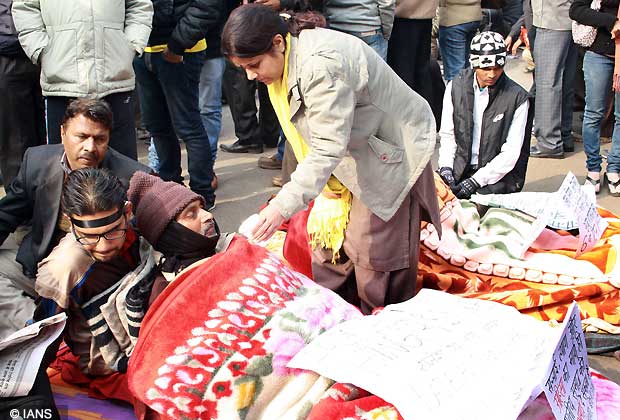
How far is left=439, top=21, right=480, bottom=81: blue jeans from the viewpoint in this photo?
572 centimetres

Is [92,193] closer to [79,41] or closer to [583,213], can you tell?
[79,41]

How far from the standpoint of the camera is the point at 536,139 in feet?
18.8

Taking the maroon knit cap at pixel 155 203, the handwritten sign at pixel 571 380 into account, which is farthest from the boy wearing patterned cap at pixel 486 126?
the handwritten sign at pixel 571 380

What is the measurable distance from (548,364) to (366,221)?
108cm

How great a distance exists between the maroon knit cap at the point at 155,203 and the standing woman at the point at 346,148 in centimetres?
40

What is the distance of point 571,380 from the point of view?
1.99m

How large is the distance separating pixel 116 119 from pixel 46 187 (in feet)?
3.50

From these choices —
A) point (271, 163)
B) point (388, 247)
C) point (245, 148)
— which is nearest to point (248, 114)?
point (245, 148)

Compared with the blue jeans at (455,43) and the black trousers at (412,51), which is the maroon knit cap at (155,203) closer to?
the black trousers at (412,51)

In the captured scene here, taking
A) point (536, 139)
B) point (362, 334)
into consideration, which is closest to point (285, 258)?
point (362, 334)

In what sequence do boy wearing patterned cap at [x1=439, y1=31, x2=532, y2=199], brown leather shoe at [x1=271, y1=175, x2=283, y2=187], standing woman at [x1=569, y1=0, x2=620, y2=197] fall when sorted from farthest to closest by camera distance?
brown leather shoe at [x1=271, y1=175, x2=283, y2=187] → standing woman at [x1=569, y1=0, x2=620, y2=197] → boy wearing patterned cap at [x1=439, y1=31, x2=532, y2=199]

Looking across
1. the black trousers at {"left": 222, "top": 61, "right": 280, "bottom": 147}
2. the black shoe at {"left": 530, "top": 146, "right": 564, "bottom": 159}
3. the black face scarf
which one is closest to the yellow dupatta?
the black face scarf

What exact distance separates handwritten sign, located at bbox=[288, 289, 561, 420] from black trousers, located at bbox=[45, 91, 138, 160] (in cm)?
214

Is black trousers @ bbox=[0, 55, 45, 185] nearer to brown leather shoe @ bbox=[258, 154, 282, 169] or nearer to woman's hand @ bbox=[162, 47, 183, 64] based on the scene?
woman's hand @ bbox=[162, 47, 183, 64]
